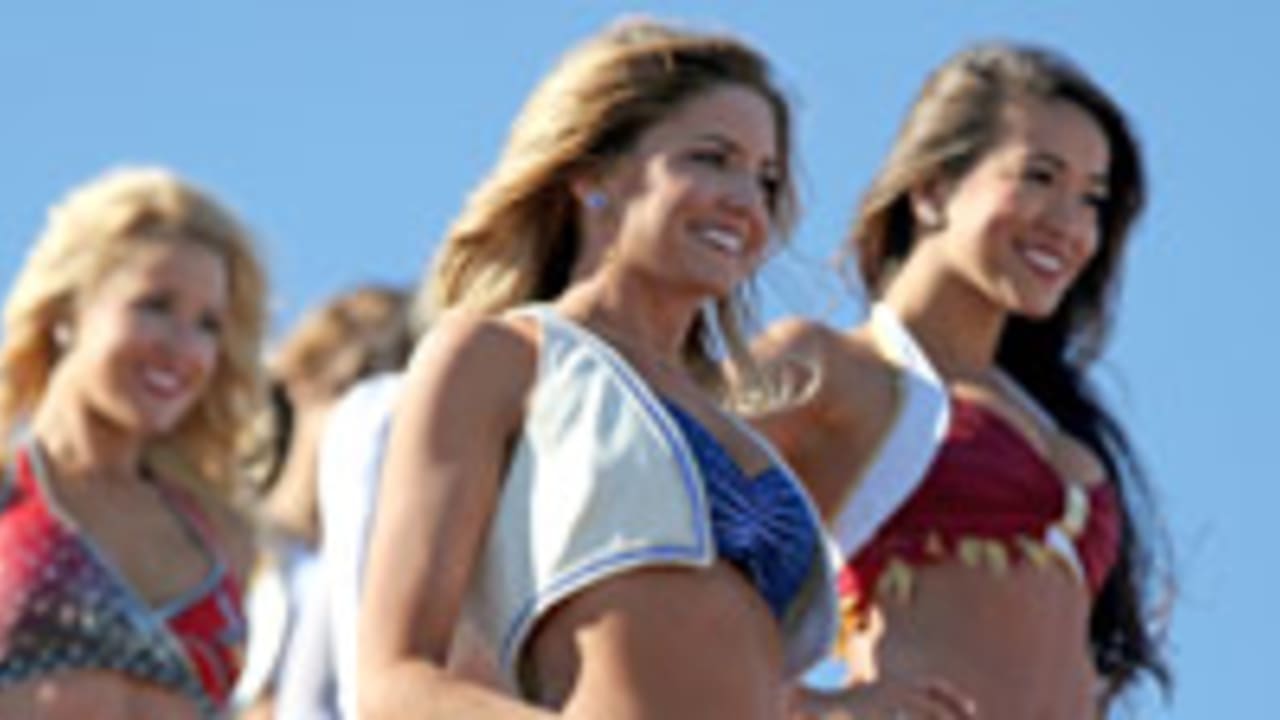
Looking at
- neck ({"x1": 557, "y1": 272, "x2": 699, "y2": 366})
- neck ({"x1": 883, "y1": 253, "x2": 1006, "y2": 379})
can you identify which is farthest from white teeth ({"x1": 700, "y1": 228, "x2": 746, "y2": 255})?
neck ({"x1": 883, "y1": 253, "x2": 1006, "y2": 379})

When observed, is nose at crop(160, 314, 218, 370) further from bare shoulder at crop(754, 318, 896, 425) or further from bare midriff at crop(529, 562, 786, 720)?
bare midriff at crop(529, 562, 786, 720)

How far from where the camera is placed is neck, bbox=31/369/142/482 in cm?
752

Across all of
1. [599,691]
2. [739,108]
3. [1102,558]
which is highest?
[739,108]

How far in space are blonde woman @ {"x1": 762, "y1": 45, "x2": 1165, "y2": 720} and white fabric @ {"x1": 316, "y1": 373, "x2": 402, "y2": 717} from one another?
0.81 m

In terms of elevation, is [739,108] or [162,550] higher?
[739,108]

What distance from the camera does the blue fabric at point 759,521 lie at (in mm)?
4988

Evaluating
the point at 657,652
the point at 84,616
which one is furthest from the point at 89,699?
the point at 657,652

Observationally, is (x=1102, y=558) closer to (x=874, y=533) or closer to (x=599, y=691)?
(x=874, y=533)

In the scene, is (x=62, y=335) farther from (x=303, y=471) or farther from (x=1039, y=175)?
(x=303, y=471)

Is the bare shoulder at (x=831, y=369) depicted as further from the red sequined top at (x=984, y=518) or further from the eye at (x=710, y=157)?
the eye at (x=710, y=157)

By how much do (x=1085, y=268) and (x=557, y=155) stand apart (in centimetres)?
238

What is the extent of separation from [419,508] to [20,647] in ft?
7.53

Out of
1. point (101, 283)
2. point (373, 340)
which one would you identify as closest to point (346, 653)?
point (101, 283)

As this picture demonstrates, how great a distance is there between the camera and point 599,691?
15.7 ft
